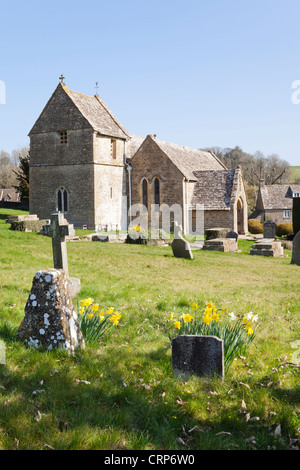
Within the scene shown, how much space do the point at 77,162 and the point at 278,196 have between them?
38.8 meters

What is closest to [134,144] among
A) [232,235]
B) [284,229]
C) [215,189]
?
[215,189]

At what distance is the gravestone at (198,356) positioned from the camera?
4.38 metres

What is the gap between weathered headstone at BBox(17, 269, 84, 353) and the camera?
4.79 meters

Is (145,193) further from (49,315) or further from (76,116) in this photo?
(49,315)

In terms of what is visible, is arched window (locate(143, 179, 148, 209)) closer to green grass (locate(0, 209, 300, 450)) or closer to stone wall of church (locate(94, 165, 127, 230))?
stone wall of church (locate(94, 165, 127, 230))

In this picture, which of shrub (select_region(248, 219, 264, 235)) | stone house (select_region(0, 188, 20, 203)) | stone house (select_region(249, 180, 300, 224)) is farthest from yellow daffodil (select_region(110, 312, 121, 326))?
stone house (select_region(0, 188, 20, 203))

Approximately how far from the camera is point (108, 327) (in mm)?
5672

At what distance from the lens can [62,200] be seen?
3225 cm

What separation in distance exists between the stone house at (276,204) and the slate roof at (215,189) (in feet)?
85.8

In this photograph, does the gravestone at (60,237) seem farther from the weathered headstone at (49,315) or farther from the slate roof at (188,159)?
the slate roof at (188,159)

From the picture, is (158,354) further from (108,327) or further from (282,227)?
(282,227)

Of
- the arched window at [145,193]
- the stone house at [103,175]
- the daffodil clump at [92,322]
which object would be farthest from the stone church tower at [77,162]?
the daffodil clump at [92,322]
